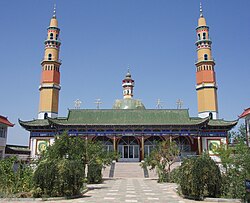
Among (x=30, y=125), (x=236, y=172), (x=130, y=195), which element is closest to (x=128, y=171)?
(x=30, y=125)

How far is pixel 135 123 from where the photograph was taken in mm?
39531

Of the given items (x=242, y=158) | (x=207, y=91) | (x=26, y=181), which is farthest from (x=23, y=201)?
(x=207, y=91)

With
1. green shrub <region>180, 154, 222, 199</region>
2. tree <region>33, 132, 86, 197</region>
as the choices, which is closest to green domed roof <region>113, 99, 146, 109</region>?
tree <region>33, 132, 86, 197</region>

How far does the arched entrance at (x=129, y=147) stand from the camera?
4138 centimetres

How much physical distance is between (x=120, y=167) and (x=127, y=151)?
834 centimetres

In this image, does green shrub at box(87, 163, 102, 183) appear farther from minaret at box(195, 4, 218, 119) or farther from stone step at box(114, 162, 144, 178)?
minaret at box(195, 4, 218, 119)

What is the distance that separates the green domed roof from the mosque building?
10.8 metres

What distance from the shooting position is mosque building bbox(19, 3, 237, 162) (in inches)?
1554

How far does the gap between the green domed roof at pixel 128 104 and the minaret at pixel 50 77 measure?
45.1 ft

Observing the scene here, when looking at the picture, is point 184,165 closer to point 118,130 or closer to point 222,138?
point 118,130

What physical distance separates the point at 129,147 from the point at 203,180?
99.0 feet

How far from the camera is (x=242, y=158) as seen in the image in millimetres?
12055

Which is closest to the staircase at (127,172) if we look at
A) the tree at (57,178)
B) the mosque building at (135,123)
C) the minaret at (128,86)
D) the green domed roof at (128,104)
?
the mosque building at (135,123)

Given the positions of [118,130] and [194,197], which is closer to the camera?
[194,197]
